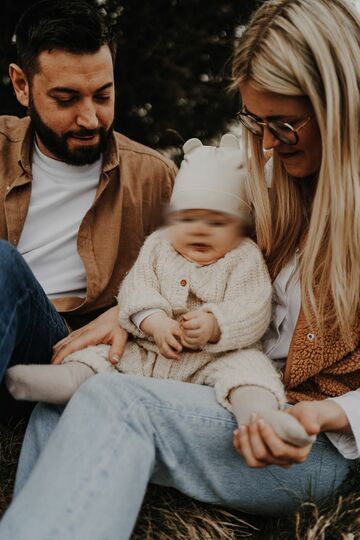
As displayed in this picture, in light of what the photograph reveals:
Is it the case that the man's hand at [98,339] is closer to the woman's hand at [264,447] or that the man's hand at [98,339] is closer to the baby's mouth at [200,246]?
the baby's mouth at [200,246]

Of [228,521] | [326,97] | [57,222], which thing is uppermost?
[326,97]

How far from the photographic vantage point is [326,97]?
2.17 m

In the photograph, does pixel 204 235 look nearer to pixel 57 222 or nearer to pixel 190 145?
pixel 190 145

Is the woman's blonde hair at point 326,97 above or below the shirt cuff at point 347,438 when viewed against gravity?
above

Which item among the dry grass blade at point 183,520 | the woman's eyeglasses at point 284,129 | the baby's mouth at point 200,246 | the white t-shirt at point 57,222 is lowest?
the dry grass blade at point 183,520

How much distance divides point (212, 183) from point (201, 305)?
0.42 m

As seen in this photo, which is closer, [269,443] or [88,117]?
[269,443]

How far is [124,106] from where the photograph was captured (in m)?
6.34

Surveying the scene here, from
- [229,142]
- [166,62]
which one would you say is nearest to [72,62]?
[229,142]

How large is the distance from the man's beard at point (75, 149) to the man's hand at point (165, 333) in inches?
41.2

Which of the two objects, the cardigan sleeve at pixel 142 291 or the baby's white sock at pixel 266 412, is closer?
the baby's white sock at pixel 266 412

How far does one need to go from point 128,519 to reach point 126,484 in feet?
0.30

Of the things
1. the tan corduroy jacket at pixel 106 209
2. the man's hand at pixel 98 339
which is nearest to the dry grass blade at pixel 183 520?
the man's hand at pixel 98 339

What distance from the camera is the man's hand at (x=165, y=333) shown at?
2.31 metres
